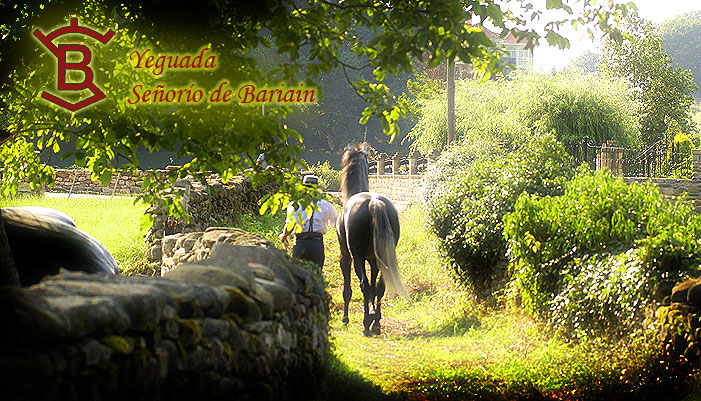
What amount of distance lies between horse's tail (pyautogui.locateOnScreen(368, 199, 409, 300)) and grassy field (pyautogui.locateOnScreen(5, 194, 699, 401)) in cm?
77

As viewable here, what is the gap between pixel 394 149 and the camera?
5347cm

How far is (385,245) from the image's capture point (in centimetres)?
976

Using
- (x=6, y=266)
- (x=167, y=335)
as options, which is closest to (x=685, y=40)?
(x=6, y=266)

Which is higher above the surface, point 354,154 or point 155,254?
point 354,154

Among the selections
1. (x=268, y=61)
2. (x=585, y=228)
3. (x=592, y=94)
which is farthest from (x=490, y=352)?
(x=268, y=61)

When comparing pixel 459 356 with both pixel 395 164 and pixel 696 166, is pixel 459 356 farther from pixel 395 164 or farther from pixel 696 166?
pixel 395 164

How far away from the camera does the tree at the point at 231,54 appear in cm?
527

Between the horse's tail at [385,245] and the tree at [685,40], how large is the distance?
4068 inches

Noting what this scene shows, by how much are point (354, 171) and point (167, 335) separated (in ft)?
24.7

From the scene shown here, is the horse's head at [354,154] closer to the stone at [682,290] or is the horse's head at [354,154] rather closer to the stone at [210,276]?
the stone at [682,290]

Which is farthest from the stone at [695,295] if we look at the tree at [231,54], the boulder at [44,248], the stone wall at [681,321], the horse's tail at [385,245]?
the boulder at [44,248]

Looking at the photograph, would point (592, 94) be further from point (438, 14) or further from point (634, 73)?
point (438, 14)

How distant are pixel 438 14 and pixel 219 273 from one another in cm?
240

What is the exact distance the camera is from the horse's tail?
9.74m
